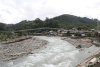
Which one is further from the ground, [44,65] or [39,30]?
[39,30]

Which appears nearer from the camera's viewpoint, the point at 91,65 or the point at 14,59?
the point at 91,65

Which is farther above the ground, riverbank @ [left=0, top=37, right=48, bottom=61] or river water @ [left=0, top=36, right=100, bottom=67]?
riverbank @ [left=0, top=37, right=48, bottom=61]

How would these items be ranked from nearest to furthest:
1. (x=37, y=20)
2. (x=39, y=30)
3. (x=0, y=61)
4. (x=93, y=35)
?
(x=0, y=61) < (x=93, y=35) < (x=39, y=30) < (x=37, y=20)

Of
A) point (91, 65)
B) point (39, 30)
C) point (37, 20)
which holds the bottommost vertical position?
point (91, 65)

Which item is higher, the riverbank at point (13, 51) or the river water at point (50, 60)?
the riverbank at point (13, 51)

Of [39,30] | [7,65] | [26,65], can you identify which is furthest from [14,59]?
Result: [39,30]

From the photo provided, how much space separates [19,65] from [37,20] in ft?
190

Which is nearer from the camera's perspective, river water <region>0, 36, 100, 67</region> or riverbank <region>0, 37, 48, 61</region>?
river water <region>0, 36, 100, 67</region>

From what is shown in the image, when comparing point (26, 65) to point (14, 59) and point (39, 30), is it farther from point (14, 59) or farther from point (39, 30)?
point (39, 30)

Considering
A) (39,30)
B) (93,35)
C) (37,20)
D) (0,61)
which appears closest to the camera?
(0,61)

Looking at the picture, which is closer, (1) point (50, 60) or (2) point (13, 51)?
(1) point (50, 60)

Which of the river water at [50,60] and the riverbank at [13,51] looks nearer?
the river water at [50,60]

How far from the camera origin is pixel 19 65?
749 centimetres

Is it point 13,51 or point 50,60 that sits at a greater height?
point 13,51
